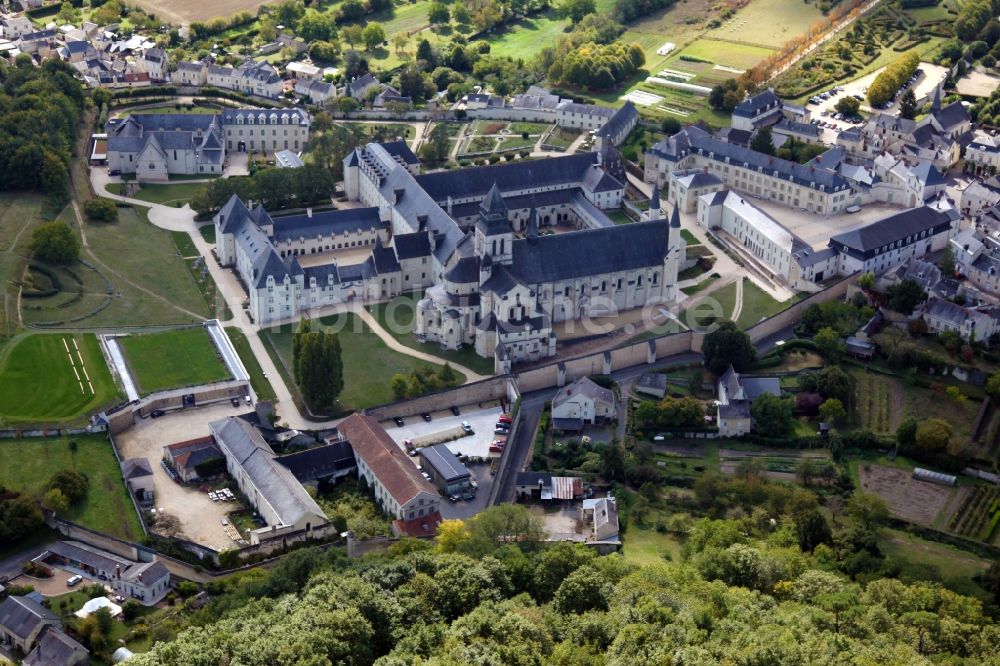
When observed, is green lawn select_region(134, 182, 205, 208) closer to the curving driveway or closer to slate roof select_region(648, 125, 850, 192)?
the curving driveway

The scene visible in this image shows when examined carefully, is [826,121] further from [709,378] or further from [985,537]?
[985,537]

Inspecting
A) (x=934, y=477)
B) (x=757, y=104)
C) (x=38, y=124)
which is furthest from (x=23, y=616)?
(x=757, y=104)

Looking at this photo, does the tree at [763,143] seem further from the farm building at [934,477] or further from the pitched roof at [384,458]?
the pitched roof at [384,458]

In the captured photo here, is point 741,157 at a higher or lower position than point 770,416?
higher

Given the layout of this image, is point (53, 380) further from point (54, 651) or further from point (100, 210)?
point (54, 651)

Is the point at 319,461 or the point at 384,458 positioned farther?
the point at 319,461

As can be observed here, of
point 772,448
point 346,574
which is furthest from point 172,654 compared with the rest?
point 772,448

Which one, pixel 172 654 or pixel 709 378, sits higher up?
pixel 172 654

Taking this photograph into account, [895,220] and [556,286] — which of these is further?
[895,220]
